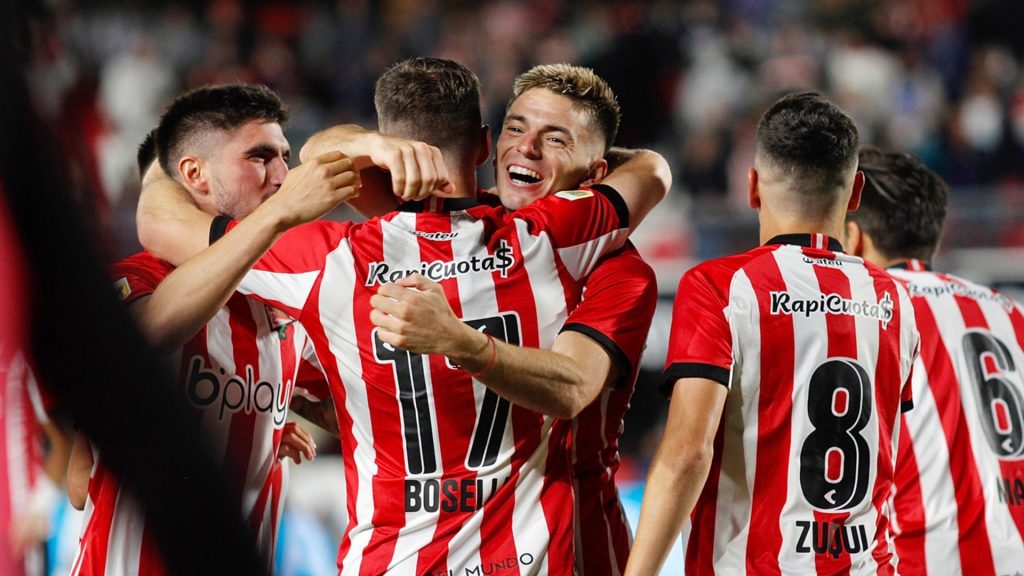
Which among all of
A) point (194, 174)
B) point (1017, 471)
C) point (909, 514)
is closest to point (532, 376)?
point (194, 174)

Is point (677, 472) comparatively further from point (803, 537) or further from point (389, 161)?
point (389, 161)

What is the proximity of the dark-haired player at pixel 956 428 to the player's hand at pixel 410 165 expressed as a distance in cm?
209

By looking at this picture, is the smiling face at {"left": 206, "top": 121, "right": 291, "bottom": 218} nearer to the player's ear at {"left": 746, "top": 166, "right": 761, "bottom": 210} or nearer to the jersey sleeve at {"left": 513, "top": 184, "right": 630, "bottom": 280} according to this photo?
the jersey sleeve at {"left": 513, "top": 184, "right": 630, "bottom": 280}

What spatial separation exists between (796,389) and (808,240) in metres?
0.45

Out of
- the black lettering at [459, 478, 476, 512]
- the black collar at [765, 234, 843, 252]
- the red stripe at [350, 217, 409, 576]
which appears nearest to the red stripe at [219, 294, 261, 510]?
the red stripe at [350, 217, 409, 576]

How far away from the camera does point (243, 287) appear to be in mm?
3125

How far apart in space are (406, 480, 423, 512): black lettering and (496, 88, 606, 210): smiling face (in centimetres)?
92

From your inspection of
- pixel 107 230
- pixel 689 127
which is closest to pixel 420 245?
pixel 107 230

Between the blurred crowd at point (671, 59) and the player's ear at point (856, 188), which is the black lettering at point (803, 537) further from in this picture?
the blurred crowd at point (671, 59)

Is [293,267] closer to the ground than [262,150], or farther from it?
closer to the ground

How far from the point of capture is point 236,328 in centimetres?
331

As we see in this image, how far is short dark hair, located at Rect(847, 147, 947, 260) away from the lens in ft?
13.8

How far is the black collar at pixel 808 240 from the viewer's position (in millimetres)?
3232

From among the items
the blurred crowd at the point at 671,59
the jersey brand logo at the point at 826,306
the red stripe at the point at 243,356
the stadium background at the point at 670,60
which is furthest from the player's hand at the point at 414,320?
the blurred crowd at the point at 671,59
